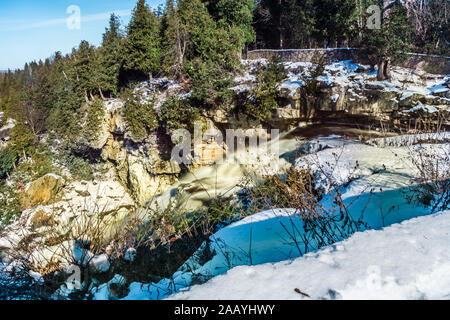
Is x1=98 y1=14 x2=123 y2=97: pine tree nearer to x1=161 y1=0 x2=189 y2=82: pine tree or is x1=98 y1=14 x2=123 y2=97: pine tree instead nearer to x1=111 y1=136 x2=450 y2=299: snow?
x1=161 y1=0 x2=189 y2=82: pine tree

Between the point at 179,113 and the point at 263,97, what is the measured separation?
14.2 ft

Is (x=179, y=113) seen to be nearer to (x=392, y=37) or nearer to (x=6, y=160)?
(x=392, y=37)

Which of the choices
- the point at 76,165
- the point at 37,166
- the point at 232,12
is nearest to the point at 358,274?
the point at 232,12

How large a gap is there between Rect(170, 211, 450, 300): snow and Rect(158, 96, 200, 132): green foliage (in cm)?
1142

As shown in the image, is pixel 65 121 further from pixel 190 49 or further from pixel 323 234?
pixel 323 234

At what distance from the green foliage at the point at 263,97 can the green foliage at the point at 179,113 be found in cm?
279

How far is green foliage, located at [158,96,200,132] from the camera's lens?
12945 millimetres

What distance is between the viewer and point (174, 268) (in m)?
3.54

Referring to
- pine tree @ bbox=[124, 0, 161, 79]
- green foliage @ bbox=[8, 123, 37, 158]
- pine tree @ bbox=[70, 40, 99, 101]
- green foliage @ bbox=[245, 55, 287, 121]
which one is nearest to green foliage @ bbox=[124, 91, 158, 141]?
pine tree @ bbox=[124, 0, 161, 79]

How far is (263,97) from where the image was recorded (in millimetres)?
12398

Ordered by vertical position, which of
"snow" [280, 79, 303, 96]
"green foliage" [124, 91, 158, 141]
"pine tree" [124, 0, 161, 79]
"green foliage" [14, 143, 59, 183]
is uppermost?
"pine tree" [124, 0, 161, 79]

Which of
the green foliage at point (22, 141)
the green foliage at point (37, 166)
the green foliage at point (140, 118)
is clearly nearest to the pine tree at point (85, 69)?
the green foliage at point (37, 166)

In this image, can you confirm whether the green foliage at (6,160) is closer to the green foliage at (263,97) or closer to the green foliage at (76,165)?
the green foliage at (76,165)
